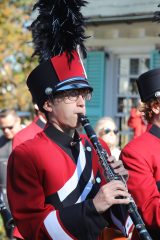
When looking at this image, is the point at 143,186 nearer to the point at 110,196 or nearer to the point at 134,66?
the point at 110,196

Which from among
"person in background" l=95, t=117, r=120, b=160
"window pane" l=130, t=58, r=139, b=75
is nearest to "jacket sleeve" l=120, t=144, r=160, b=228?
"person in background" l=95, t=117, r=120, b=160

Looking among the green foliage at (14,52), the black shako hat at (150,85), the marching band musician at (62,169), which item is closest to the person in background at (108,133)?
the black shako hat at (150,85)

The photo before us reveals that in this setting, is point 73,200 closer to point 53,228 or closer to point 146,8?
point 53,228

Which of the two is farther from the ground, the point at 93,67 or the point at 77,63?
the point at 77,63

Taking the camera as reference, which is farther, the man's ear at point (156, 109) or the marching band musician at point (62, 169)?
the man's ear at point (156, 109)

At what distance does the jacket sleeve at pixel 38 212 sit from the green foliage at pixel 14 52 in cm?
1407

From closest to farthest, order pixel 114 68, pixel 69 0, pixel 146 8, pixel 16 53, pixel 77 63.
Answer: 1. pixel 77 63
2. pixel 69 0
3. pixel 146 8
4. pixel 114 68
5. pixel 16 53

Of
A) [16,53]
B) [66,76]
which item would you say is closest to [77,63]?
[66,76]

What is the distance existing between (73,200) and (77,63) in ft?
2.47

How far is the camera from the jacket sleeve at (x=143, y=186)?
3354 millimetres

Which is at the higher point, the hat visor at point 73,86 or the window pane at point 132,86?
the hat visor at point 73,86

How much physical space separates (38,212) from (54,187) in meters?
0.16

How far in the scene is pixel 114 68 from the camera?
1083 cm

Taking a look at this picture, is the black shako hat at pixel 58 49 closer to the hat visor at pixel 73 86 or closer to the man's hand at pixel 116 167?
the hat visor at pixel 73 86
